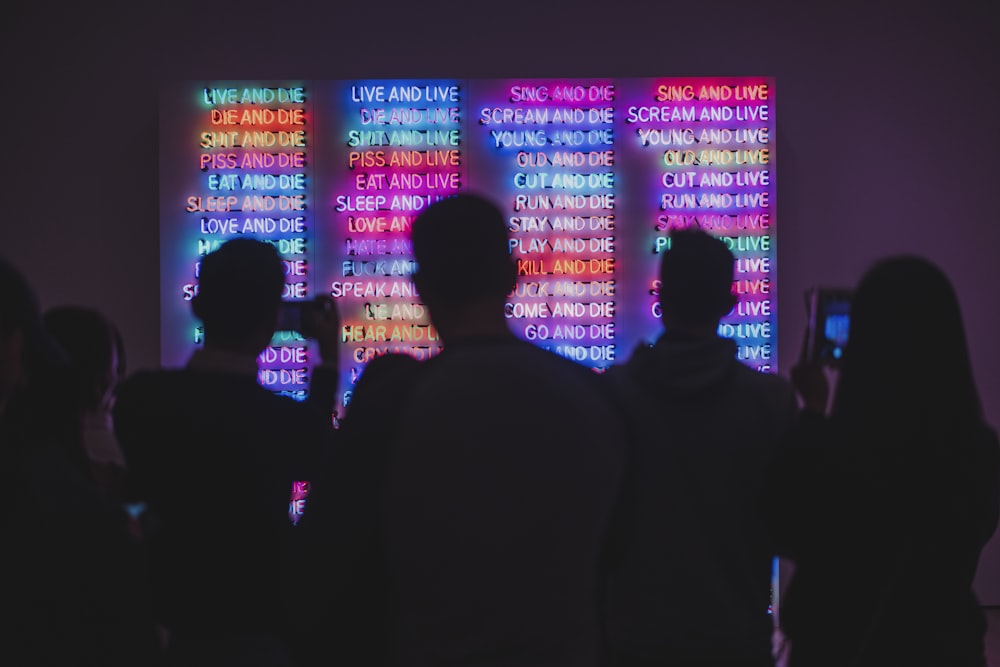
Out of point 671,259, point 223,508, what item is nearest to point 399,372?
point 223,508

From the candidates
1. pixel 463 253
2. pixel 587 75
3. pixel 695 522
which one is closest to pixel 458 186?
pixel 587 75

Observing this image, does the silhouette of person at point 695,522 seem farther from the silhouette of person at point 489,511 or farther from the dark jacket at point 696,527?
the silhouette of person at point 489,511

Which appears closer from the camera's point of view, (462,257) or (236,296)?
(462,257)
